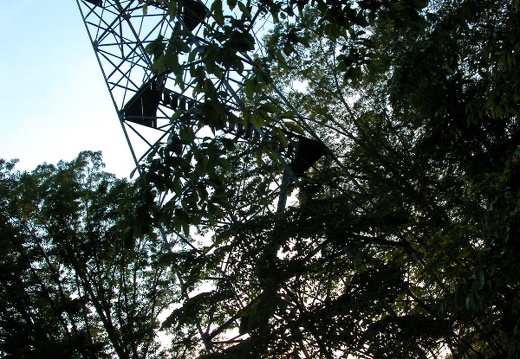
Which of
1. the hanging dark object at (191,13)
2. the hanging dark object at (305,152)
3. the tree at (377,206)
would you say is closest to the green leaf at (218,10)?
the tree at (377,206)

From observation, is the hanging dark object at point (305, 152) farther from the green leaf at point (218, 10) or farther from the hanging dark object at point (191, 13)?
the green leaf at point (218, 10)

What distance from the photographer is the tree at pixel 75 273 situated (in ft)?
37.4

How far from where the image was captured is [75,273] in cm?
1220

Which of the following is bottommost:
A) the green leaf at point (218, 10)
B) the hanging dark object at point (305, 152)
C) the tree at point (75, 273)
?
the green leaf at point (218, 10)

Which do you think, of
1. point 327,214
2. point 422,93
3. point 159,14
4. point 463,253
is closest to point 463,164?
point 422,93

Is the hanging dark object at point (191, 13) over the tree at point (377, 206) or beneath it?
over

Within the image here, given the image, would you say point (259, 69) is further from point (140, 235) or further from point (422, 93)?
point (422, 93)

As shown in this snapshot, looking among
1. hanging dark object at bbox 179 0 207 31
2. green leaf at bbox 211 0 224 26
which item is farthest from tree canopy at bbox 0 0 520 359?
hanging dark object at bbox 179 0 207 31

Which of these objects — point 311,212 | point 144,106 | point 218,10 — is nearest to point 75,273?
point 144,106

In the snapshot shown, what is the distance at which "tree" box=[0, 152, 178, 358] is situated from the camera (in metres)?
11.4

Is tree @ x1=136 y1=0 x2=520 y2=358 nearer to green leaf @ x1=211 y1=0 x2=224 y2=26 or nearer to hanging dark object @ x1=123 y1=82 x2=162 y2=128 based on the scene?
green leaf @ x1=211 y1=0 x2=224 y2=26

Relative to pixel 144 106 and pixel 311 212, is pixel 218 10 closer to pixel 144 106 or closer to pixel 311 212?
pixel 311 212

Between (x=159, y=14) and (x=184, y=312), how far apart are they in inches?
203

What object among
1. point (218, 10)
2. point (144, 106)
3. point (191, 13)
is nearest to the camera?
point (218, 10)
